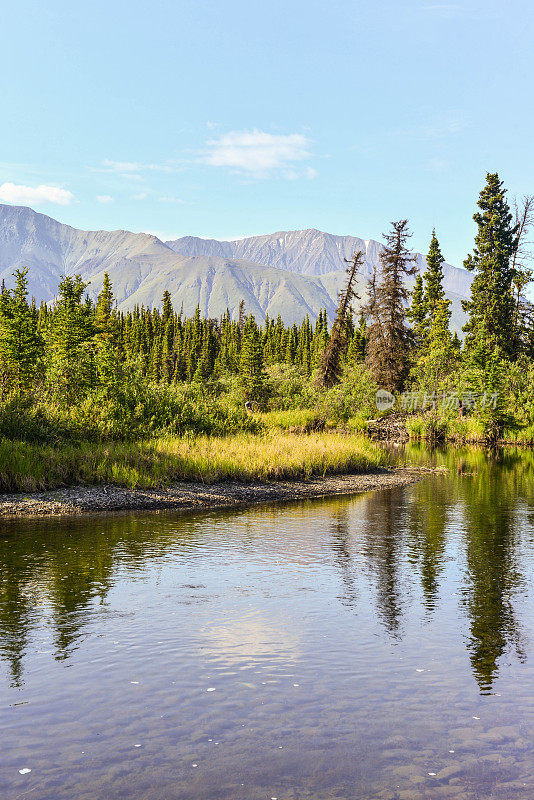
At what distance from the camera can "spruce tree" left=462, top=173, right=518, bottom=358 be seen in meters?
65.3

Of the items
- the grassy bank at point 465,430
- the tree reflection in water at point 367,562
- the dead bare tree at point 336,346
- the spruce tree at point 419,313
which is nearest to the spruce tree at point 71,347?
the tree reflection in water at point 367,562

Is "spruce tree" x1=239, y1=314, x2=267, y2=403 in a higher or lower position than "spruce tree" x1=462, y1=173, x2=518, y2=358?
lower

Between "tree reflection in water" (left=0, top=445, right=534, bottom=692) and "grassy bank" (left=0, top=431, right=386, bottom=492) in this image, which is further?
"grassy bank" (left=0, top=431, right=386, bottom=492)

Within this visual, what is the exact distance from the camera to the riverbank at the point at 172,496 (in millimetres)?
18422

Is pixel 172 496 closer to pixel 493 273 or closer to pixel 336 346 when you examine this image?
pixel 336 346

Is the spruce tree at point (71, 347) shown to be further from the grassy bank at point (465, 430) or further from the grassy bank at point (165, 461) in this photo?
the grassy bank at point (465, 430)

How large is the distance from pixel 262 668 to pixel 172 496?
13.3m

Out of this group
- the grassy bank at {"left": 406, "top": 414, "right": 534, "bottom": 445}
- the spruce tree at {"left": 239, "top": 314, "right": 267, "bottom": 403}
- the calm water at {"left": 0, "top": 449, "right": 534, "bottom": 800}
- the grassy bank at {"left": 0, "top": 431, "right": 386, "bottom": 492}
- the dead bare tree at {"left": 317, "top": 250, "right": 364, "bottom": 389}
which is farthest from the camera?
the dead bare tree at {"left": 317, "top": 250, "right": 364, "bottom": 389}

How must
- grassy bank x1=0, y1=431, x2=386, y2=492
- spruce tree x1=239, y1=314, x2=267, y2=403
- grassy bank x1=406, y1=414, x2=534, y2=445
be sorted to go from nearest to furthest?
grassy bank x1=0, y1=431, x2=386, y2=492 < grassy bank x1=406, y1=414, x2=534, y2=445 < spruce tree x1=239, y1=314, x2=267, y2=403

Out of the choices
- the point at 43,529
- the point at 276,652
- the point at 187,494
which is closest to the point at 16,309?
the point at 187,494

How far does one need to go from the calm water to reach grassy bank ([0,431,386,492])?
534 cm

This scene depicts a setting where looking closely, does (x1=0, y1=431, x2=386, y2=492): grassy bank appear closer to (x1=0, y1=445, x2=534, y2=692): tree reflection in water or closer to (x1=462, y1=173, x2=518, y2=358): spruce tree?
(x1=0, y1=445, x2=534, y2=692): tree reflection in water

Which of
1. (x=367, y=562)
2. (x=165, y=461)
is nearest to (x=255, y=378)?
(x=165, y=461)

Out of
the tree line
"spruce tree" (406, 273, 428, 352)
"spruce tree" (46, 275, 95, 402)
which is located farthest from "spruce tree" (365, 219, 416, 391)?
"spruce tree" (46, 275, 95, 402)
